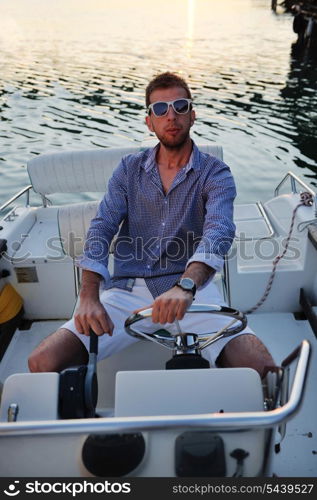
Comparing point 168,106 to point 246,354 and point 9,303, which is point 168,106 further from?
point 9,303

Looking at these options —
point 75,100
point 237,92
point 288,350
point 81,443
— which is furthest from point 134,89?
point 81,443

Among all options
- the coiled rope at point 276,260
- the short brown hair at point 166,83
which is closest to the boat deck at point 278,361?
the coiled rope at point 276,260

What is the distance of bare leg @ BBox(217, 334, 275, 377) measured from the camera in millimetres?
1748

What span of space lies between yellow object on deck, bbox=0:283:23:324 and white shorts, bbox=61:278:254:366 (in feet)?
3.70

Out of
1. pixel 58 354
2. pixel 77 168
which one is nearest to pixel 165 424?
pixel 58 354

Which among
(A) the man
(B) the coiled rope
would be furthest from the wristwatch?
(B) the coiled rope

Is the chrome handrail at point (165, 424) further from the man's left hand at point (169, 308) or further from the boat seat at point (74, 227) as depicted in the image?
the boat seat at point (74, 227)

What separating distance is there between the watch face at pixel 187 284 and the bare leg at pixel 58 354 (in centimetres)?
58

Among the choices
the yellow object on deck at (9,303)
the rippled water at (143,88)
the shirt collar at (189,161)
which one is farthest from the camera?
the rippled water at (143,88)

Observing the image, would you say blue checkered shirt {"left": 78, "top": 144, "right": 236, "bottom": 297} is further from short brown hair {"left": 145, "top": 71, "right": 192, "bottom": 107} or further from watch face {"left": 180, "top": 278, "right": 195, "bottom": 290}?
watch face {"left": 180, "top": 278, "right": 195, "bottom": 290}

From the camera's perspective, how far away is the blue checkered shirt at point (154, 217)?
218 centimetres

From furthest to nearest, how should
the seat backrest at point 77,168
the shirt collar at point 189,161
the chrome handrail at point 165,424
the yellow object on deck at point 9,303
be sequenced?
the seat backrest at point 77,168 < the yellow object on deck at point 9,303 < the shirt collar at point 189,161 < the chrome handrail at point 165,424

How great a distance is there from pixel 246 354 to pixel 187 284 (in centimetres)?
40

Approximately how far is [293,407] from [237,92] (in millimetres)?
13006
